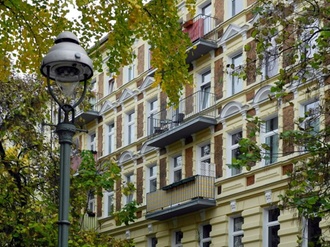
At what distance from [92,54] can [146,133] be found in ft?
70.4

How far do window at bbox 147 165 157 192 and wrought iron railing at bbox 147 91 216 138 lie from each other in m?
2.02

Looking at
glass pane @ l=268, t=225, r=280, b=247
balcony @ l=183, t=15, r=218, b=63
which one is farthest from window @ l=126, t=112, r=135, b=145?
glass pane @ l=268, t=225, r=280, b=247

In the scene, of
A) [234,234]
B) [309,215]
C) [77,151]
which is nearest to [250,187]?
[234,234]

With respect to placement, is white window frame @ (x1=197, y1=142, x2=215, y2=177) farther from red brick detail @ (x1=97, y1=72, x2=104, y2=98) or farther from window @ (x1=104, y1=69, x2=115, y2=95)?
red brick detail @ (x1=97, y1=72, x2=104, y2=98)

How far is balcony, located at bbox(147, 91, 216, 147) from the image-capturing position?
1347 inches

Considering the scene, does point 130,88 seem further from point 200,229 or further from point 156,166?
point 200,229

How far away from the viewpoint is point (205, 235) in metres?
34.8

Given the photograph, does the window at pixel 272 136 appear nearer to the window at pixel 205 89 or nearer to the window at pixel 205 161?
the window at pixel 205 161

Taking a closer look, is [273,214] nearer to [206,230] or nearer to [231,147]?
[231,147]

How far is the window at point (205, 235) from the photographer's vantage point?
3444 cm

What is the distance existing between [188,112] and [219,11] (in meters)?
3.79

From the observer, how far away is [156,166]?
38.8 m

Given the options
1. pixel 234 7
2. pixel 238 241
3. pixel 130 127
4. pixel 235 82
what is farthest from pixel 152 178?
pixel 234 7

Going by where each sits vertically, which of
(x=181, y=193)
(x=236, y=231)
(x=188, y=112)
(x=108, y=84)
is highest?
(x=108, y=84)
